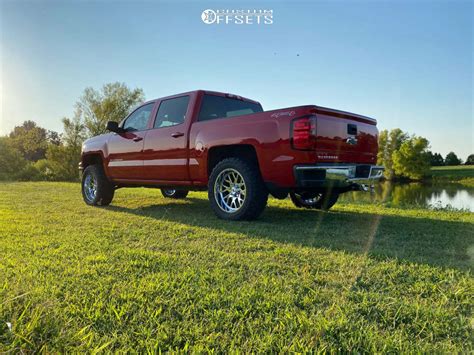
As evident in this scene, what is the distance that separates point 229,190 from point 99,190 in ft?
10.4

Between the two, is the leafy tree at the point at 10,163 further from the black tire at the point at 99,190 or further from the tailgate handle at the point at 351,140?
the tailgate handle at the point at 351,140

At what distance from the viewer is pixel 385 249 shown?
3.14 m

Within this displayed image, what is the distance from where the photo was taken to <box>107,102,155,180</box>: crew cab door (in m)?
6.18

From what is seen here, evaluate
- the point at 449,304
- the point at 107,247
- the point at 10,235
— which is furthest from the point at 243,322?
the point at 10,235

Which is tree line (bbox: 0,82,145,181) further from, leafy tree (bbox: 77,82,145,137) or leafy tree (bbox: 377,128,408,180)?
leafy tree (bbox: 377,128,408,180)

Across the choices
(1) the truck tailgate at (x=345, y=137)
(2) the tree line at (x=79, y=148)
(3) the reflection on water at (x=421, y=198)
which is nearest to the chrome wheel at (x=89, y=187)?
(1) the truck tailgate at (x=345, y=137)

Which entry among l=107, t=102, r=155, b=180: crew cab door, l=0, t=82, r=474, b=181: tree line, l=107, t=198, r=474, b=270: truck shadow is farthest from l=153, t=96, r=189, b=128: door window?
l=0, t=82, r=474, b=181: tree line

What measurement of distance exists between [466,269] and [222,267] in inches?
73.0

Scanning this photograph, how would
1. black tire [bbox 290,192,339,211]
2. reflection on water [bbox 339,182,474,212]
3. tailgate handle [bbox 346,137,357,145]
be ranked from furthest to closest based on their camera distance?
reflection on water [bbox 339,182,474,212]
black tire [bbox 290,192,339,211]
tailgate handle [bbox 346,137,357,145]

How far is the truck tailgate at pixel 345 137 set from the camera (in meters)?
4.10

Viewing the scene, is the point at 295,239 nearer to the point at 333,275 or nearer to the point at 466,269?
the point at 333,275

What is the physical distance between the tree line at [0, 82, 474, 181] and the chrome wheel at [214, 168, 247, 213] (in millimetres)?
26409

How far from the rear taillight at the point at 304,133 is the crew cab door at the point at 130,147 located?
3.11 metres

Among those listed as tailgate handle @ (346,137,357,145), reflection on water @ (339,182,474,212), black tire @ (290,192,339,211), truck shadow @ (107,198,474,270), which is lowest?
reflection on water @ (339,182,474,212)
